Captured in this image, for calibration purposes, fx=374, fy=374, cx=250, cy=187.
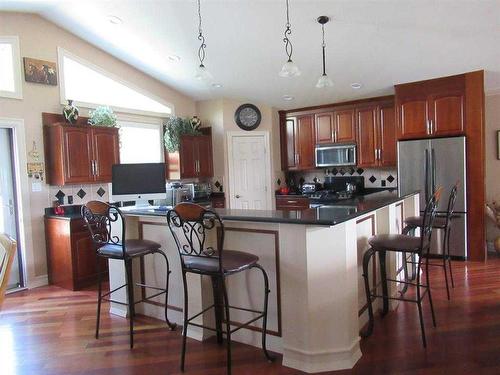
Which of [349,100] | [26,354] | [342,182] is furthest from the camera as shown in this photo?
[342,182]

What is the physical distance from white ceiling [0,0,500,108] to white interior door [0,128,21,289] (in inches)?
59.0

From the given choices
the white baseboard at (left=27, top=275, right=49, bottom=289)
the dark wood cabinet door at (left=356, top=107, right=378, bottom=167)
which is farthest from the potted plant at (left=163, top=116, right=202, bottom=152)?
the dark wood cabinet door at (left=356, top=107, right=378, bottom=167)

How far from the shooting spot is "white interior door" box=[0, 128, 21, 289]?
14.0ft

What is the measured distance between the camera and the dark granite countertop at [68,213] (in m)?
4.29

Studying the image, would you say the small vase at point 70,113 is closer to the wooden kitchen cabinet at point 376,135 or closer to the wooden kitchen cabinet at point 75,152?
the wooden kitchen cabinet at point 75,152

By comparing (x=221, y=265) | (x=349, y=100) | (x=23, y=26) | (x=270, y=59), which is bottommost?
(x=221, y=265)

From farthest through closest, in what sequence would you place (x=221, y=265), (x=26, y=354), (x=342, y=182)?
(x=342, y=182), (x=26, y=354), (x=221, y=265)

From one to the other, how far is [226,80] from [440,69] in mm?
2787

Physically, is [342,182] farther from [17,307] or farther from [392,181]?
[17,307]

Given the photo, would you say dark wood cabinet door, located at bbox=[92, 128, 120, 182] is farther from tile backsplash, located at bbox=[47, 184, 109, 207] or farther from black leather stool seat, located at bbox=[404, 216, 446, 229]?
black leather stool seat, located at bbox=[404, 216, 446, 229]

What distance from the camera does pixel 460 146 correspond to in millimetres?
4680

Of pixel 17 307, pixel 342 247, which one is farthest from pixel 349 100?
pixel 17 307

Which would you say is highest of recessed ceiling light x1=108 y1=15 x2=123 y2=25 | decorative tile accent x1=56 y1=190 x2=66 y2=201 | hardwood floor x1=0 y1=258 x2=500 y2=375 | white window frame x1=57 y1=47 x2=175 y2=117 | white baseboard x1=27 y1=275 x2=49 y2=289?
recessed ceiling light x1=108 y1=15 x2=123 y2=25

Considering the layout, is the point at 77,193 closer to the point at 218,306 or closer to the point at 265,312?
the point at 218,306
